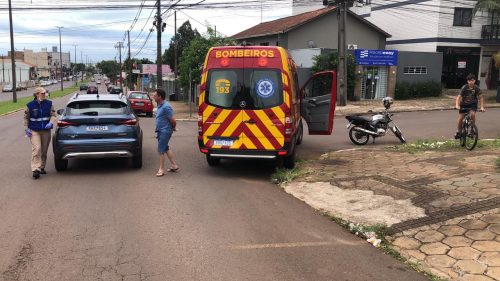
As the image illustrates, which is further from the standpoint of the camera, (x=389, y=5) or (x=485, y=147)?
(x=389, y=5)

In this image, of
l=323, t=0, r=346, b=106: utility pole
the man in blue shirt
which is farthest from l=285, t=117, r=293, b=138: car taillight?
l=323, t=0, r=346, b=106: utility pole

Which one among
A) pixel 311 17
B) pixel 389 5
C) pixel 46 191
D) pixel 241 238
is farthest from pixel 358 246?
pixel 389 5

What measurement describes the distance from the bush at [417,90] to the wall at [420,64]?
548 mm

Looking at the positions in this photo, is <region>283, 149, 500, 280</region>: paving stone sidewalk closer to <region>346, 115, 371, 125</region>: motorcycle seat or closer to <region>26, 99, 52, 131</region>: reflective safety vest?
<region>346, 115, 371, 125</region>: motorcycle seat

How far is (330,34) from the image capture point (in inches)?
1479

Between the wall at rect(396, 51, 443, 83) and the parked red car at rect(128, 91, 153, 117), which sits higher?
the wall at rect(396, 51, 443, 83)

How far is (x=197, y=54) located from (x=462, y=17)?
21757 millimetres

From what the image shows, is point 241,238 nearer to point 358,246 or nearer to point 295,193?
point 358,246

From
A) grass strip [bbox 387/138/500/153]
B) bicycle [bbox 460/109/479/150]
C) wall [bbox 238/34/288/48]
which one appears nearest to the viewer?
bicycle [bbox 460/109/479/150]

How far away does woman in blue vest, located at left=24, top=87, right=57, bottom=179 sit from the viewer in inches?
354

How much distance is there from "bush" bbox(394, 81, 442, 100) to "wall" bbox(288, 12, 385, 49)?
7.94 metres

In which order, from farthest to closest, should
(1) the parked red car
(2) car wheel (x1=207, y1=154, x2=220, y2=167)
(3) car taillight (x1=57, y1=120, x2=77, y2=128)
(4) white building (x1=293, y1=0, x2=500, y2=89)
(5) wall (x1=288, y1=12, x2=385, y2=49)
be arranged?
(5) wall (x1=288, y1=12, x2=385, y2=49) < (4) white building (x1=293, y1=0, x2=500, y2=89) < (1) the parked red car < (2) car wheel (x1=207, y1=154, x2=220, y2=167) < (3) car taillight (x1=57, y1=120, x2=77, y2=128)

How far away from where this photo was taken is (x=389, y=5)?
4178cm

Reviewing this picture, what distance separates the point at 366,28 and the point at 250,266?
3622 centimetres
